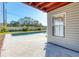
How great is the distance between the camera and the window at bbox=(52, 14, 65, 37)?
7.62 m

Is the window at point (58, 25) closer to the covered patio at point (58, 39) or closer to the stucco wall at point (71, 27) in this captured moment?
→ the covered patio at point (58, 39)

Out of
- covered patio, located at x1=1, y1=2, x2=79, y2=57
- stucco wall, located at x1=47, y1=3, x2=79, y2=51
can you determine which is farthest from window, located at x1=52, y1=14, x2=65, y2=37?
stucco wall, located at x1=47, y1=3, x2=79, y2=51

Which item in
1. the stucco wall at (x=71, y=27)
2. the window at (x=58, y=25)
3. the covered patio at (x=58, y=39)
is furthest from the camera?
the window at (x=58, y=25)

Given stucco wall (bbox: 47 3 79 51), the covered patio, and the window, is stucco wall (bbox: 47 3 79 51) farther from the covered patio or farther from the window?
the window

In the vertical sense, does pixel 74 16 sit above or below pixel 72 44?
above

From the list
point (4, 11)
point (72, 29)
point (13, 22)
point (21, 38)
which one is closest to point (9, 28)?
point (13, 22)

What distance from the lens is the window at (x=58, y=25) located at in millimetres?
7619

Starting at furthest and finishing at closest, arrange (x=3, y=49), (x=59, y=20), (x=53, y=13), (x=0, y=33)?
(x=53, y=13) < (x=59, y=20) < (x=3, y=49) < (x=0, y=33)

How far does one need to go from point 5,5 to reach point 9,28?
0.93 meters

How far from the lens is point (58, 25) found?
8109 millimetres

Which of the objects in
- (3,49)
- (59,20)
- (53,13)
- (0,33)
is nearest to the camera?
(0,33)

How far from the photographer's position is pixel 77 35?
21.2 ft

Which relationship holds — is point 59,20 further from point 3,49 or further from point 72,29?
point 3,49

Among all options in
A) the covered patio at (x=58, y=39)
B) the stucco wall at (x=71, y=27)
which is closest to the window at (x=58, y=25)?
the covered patio at (x=58, y=39)
